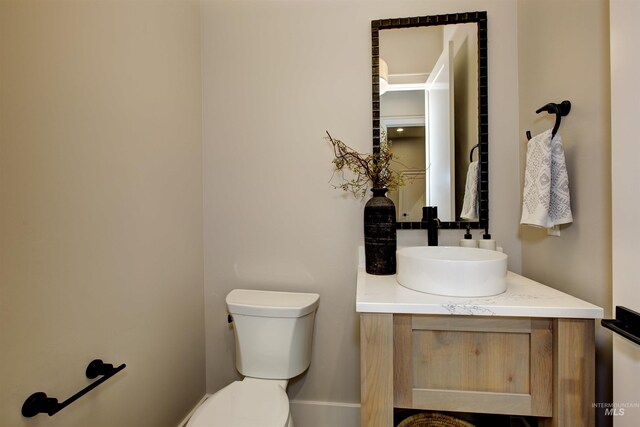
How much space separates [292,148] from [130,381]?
120 centimetres

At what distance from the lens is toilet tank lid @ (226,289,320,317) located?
1288 mm

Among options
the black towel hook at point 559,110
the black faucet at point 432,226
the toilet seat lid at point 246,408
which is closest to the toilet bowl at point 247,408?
the toilet seat lid at point 246,408

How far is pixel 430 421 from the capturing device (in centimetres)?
116

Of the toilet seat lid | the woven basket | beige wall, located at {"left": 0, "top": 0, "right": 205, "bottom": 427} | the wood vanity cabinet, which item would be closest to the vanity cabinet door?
the wood vanity cabinet

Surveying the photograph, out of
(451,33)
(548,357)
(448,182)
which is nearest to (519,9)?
(451,33)

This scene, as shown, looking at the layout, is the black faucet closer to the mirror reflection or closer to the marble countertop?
the mirror reflection

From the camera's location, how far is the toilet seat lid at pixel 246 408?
3.32ft

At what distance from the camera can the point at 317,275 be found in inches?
59.2

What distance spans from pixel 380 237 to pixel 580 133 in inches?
30.6

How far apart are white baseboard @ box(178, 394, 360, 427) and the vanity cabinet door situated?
749 mm

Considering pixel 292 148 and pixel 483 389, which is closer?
pixel 483 389

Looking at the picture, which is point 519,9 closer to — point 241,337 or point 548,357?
point 548,357

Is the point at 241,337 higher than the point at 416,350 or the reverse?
the reverse

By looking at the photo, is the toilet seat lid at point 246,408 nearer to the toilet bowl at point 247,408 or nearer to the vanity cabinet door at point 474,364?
the toilet bowl at point 247,408
